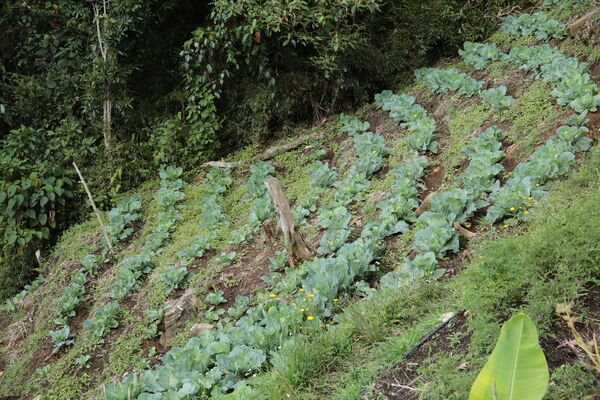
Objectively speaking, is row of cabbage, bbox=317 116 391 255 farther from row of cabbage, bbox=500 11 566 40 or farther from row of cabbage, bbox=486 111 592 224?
row of cabbage, bbox=500 11 566 40

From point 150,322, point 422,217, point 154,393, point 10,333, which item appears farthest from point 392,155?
point 10,333

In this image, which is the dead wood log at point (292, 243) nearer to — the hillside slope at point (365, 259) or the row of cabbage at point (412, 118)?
the hillside slope at point (365, 259)

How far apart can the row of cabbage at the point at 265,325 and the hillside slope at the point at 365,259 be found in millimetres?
16

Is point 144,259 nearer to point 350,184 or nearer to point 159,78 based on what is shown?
point 350,184

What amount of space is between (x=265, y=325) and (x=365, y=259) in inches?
36.0

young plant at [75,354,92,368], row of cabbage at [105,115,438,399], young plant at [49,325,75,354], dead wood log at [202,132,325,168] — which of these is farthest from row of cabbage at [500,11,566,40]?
young plant at [49,325,75,354]

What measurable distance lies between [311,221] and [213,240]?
1182mm

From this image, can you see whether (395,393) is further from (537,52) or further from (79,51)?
(79,51)

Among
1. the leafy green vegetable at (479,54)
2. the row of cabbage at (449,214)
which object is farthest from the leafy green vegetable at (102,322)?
the leafy green vegetable at (479,54)

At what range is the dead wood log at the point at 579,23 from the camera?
6.66m

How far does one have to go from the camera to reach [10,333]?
22.6 feet

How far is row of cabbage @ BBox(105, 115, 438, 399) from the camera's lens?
12.2 ft

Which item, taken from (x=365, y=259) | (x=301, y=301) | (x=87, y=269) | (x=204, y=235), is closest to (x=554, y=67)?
(x=365, y=259)

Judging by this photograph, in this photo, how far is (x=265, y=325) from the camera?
14.0ft
